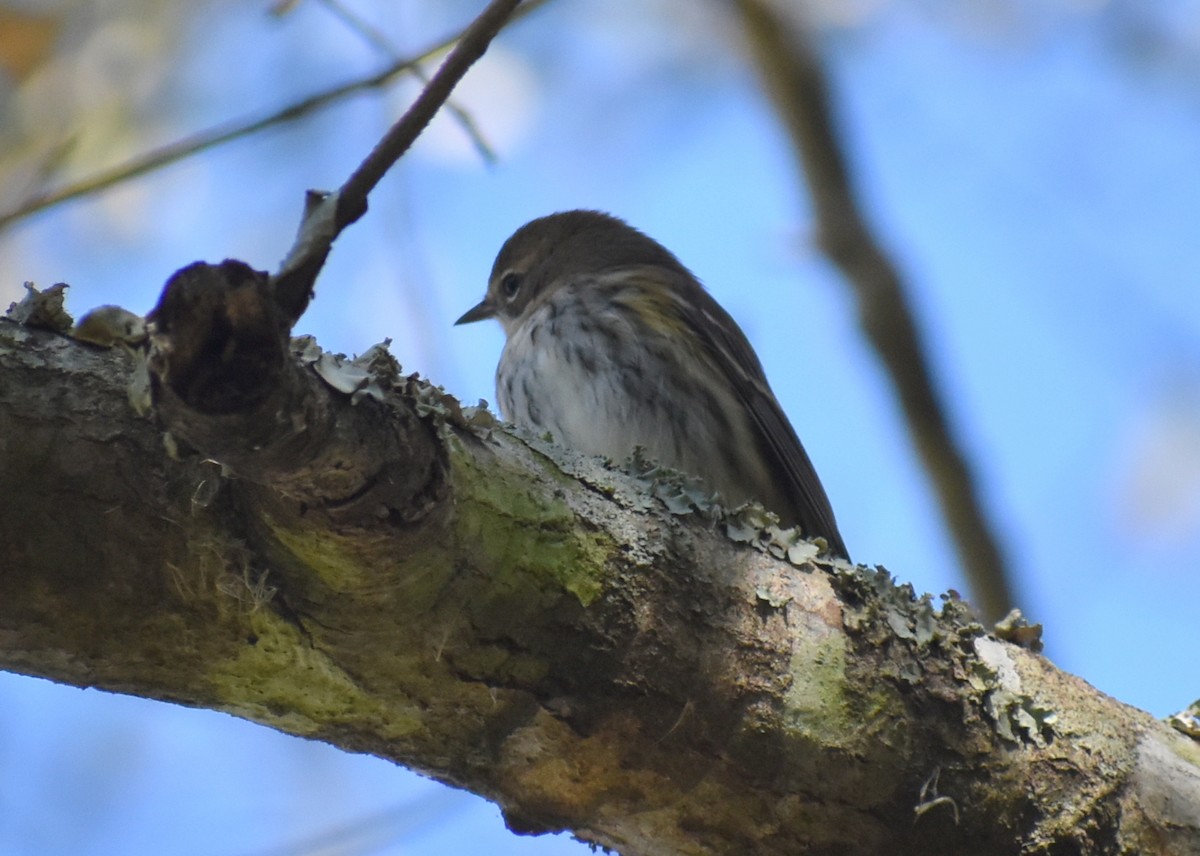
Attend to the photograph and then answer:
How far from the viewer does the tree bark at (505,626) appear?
2.22 meters

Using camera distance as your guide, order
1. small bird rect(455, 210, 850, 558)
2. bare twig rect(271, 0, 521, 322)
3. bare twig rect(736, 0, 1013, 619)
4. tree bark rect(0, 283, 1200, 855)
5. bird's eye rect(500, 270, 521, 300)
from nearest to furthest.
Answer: bare twig rect(271, 0, 521, 322) < tree bark rect(0, 283, 1200, 855) < small bird rect(455, 210, 850, 558) < bare twig rect(736, 0, 1013, 619) < bird's eye rect(500, 270, 521, 300)

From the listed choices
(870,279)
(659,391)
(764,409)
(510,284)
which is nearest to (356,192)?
(659,391)

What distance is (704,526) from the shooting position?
3.02 meters

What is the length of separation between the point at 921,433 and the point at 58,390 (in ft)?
13.3

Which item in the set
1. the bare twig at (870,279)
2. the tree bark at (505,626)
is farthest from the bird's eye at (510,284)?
the tree bark at (505,626)

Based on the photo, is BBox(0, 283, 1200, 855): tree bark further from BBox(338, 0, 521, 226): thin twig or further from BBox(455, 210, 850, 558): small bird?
BBox(455, 210, 850, 558): small bird

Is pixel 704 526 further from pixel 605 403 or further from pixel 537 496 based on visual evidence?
pixel 605 403

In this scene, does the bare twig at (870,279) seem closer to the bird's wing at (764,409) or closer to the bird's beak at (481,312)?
the bird's wing at (764,409)

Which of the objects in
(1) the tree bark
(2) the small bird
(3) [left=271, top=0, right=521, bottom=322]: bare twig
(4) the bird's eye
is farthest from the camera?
(4) the bird's eye

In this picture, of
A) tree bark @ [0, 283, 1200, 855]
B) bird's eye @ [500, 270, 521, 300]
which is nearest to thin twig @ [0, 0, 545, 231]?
tree bark @ [0, 283, 1200, 855]

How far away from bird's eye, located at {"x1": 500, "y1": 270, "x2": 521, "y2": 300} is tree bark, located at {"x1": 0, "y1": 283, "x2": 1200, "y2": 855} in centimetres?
439

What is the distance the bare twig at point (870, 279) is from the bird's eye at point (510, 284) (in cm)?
196

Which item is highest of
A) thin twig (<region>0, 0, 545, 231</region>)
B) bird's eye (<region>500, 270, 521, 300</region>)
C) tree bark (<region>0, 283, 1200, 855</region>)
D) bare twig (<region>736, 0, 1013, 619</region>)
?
bird's eye (<region>500, 270, 521, 300</region>)

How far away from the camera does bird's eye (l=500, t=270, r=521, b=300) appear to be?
7539 millimetres
